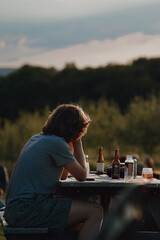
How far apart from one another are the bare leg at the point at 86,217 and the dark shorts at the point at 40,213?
5 cm

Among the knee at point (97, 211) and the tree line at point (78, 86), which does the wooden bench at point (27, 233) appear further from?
the tree line at point (78, 86)

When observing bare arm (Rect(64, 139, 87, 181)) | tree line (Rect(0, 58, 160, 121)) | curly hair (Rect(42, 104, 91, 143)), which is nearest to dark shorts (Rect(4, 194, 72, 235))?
bare arm (Rect(64, 139, 87, 181))

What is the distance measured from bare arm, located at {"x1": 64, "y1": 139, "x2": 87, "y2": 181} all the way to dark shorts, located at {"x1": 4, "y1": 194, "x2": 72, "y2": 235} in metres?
0.29

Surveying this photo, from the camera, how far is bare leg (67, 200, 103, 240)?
3.47m

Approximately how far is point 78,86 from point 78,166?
5342cm

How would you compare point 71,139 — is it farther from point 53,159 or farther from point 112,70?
point 112,70

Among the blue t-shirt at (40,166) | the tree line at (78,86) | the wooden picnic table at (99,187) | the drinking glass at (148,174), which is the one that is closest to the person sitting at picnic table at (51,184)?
the blue t-shirt at (40,166)

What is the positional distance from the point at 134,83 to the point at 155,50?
461 inches

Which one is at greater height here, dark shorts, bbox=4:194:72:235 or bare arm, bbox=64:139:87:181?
bare arm, bbox=64:139:87:181

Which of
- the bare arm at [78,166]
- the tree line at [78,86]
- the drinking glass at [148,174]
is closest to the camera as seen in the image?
the bare arm at [78,166]

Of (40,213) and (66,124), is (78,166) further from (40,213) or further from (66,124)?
(40,213)

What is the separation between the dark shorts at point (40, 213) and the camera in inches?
135

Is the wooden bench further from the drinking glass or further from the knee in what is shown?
the drinking glass

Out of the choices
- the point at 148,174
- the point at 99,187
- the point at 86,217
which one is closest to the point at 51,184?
the point at 86,217
